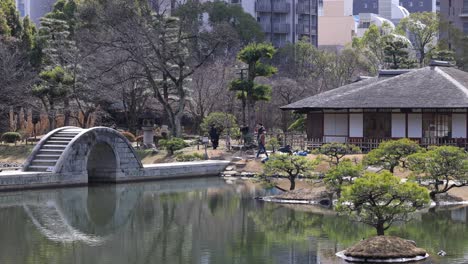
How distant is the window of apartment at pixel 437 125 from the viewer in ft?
125

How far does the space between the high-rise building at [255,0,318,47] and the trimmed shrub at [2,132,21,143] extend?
36.9 m

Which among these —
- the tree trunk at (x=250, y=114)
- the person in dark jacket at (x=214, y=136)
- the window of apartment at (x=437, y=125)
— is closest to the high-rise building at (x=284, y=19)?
the tree trunk at (x=250, y=114)

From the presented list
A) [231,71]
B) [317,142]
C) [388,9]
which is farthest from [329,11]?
[317,142]

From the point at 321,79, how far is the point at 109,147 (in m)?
32.7

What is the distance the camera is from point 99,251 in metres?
18.0

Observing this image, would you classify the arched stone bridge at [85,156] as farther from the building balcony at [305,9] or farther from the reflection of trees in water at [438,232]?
the building balcony at [305,9]

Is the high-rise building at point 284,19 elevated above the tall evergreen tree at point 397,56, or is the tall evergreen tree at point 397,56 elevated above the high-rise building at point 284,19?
the high-rise building at point 284,19

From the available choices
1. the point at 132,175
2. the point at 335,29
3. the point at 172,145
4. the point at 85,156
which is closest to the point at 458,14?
the point at 335,29

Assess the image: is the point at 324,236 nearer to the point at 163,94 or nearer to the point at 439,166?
the point at 439,166

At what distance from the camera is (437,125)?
38156 mm

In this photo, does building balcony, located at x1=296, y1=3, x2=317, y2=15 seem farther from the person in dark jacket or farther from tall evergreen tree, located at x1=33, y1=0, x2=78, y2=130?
the person in dark jacket

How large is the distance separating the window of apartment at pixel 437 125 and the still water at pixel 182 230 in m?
12.3

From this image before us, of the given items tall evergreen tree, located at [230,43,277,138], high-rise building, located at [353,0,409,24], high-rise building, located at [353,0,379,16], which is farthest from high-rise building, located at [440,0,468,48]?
high-rise building, located at [353,0,379,16]

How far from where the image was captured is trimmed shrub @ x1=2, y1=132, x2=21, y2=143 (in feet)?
135
